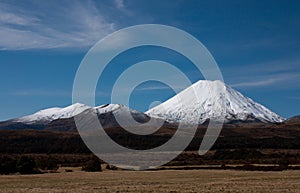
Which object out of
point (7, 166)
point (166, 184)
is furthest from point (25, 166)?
point (166, 184)

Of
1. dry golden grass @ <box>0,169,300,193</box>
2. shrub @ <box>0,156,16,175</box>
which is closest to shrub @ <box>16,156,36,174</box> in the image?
shrub @ <box>0,156,16,175</box>

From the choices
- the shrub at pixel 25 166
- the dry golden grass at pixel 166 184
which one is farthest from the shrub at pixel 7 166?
the dry golden grass at pixel 166 184

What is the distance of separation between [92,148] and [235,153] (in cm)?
7367

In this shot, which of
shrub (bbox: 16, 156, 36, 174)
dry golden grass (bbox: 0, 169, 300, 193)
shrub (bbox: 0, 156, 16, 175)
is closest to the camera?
dry golden grass (bbox: 0, 169, 300, 193)

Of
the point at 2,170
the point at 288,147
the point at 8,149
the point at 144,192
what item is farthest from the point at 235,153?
the point at 144,192

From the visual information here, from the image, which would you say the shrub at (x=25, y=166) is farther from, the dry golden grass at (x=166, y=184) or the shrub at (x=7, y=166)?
the dry golden grass at (x=166, y=184)

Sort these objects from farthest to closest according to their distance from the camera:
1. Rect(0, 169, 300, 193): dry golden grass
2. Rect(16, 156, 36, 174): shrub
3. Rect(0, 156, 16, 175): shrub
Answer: Rect(16, 156, 36, 174): shrub, Rect(0, 156, 16, 175): shrub, Rect(0, 169, 300, 193): dry golden grass

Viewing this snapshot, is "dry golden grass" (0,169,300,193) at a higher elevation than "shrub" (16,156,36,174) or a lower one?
lower

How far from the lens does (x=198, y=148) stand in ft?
617

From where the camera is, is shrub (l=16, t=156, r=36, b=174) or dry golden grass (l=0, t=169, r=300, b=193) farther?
shrub (l=16, t=156, r=36, b=174)

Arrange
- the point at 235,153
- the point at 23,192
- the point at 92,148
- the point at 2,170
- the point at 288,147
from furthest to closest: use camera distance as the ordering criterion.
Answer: the point at 92,148 → the point at 288,147 → the point at 235,153 → the point at 2,170 → the point at 23,192

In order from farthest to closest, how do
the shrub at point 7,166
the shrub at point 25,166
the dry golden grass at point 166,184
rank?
the shrub at point 25,166, the shrub at point 7,166, the dry golden grass at point 166,184

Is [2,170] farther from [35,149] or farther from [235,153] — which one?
[35,149]

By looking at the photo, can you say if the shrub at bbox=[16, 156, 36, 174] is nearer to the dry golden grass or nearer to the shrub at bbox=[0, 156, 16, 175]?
the shrub at bbox=[0, 156, 16, 175]
